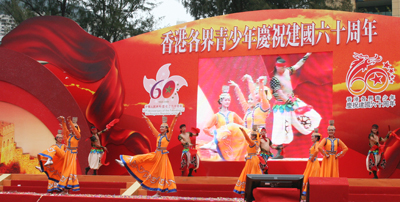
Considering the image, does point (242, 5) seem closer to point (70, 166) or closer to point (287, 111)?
point (287, 111)

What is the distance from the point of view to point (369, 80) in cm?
937

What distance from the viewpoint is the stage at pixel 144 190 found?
6.58 metres

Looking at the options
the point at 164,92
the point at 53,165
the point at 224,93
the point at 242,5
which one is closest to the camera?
the point at 53,165

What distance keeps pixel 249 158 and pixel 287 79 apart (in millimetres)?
2760

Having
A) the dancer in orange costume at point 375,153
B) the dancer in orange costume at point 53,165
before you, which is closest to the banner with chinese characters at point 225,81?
the dancer in orange costume at point 375,153

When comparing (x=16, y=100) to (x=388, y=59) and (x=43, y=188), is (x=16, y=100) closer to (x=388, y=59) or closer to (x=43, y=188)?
(x=43, y=188)

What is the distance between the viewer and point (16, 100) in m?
11.5

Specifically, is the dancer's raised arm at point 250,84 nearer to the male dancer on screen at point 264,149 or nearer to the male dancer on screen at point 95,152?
the male dancer on screen at point 264,149

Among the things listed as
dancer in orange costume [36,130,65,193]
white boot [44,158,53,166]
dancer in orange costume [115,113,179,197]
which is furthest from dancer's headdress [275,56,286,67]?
white boot [44,158,53,166]

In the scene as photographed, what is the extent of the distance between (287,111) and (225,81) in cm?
157

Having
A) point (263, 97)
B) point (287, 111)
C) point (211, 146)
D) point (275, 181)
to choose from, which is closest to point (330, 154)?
point (287, 111)

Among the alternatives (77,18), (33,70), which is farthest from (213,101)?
(77,18)

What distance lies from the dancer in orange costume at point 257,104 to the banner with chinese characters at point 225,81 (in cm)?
2

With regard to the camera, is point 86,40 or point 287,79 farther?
point 86,40
